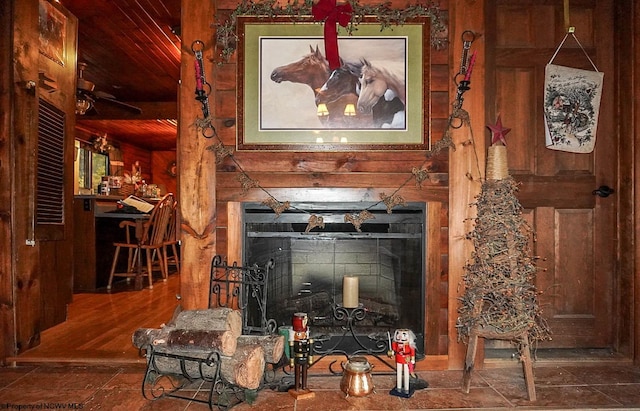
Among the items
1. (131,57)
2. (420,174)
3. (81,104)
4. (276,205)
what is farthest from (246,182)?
(81,104)

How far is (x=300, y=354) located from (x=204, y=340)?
417 mm

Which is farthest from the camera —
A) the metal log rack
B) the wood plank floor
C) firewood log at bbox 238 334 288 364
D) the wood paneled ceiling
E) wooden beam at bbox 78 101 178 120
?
wooden beam at bbox 78 101 178 120

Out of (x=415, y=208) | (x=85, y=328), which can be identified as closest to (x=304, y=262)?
(x=415, y=208)

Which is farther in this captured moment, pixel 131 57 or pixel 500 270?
pixel 131 57

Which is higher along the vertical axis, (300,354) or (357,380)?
(300,354)

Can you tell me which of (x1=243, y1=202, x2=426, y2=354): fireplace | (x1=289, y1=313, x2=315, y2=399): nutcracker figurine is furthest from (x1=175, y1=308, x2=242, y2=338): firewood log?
(x1=243, y1=202, x2=426, y2=354): fireplace

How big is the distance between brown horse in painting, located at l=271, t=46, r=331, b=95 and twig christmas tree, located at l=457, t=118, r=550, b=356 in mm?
985

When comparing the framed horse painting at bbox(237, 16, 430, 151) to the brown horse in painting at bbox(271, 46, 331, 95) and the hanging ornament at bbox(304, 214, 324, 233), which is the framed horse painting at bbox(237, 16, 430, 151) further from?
the hanging ornament at bbox(304, 214, 324, 233)

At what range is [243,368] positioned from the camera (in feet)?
6.50

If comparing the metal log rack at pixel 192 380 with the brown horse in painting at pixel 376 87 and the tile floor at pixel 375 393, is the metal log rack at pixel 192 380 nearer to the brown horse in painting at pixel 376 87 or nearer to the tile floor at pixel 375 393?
the tile floor at pixel 375 393

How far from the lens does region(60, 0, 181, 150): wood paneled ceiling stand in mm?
3709

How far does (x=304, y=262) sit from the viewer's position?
2.69 meters

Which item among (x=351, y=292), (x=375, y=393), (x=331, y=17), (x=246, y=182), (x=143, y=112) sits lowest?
(x=375, y=393)

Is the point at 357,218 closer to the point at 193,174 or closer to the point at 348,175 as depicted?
the point at 348,175
